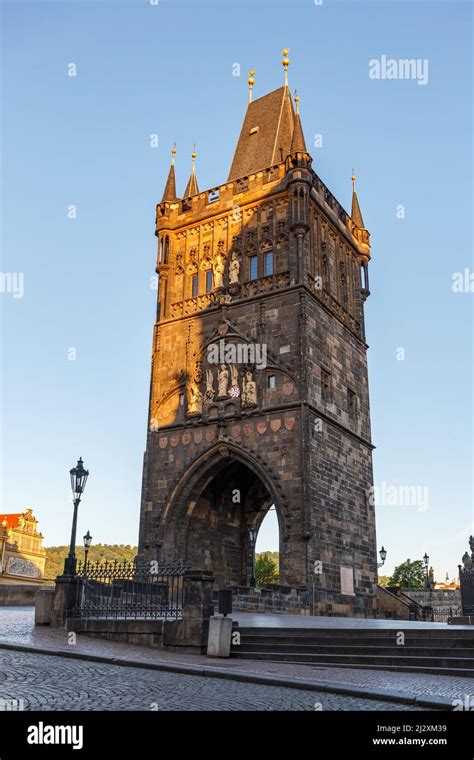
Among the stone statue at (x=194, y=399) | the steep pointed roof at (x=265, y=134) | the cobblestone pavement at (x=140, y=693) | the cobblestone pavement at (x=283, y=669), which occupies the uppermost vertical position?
the steep pointed roof at (x=265, y=134)

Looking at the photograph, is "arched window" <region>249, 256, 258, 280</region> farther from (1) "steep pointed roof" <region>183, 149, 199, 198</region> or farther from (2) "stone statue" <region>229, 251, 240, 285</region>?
(1) "steep pointed roof" <region>183, 149, 199, 198</region>

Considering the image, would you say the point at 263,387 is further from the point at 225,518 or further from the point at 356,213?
the point at 356,213

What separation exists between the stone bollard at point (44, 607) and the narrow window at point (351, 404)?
1720 cm

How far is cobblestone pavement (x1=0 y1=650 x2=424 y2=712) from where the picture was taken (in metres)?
6.70

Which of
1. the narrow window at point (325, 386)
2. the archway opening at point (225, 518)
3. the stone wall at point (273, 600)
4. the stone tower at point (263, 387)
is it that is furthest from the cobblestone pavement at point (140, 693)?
the narrow window at point (325, 386)

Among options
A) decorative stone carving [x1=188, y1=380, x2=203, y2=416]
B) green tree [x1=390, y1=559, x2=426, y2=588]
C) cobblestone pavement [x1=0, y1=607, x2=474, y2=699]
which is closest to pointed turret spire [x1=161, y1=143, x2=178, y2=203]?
decorative stone carving [x1=188, y1=380, x2=203, y2=416]

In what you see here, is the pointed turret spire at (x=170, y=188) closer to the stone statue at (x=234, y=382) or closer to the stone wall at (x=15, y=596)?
the stone statue at (x=234, y=382)

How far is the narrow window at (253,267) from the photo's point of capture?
29.4m

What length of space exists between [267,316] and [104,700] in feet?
72.6

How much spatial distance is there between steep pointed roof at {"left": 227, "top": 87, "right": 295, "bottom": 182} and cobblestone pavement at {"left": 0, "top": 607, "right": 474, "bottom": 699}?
A: 2507cm

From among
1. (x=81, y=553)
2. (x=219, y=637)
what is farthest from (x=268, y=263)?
(x=81, y=553)

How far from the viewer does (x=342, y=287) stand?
31.9 m
